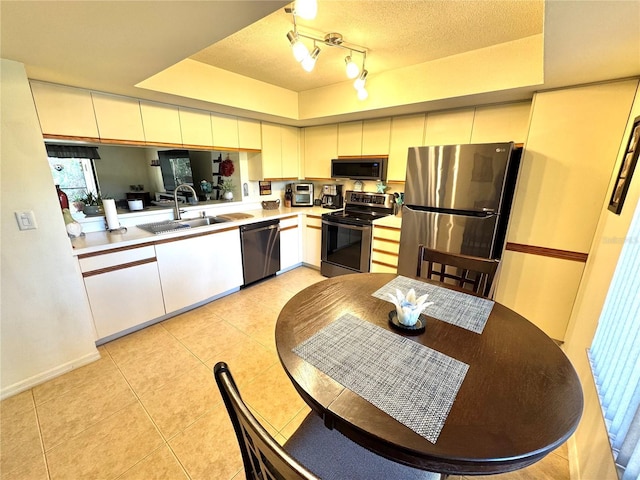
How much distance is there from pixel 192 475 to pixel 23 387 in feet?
4.91

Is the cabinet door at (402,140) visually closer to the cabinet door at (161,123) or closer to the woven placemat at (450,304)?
the woven placemat at (450,304)

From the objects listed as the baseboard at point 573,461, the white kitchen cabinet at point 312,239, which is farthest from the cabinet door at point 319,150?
the baseboard at point 573,461

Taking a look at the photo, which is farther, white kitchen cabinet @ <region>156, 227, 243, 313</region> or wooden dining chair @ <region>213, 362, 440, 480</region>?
white kitchen cabinet @ <region>156, 227, 243, 313</region>

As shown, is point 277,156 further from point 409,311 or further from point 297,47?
point 409,311

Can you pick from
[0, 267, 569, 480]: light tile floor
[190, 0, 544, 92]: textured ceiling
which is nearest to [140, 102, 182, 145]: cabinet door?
[190, 0, 544, 92]: textured ceiling

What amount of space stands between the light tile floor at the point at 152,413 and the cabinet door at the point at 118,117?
1794mm

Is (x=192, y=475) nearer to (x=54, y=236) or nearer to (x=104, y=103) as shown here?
(x=54, y=236)

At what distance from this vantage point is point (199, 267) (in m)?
2.68

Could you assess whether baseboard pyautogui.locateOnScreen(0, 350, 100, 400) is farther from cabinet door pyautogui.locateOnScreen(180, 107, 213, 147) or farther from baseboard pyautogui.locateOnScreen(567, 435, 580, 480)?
baseboard pyautogui.locateOnScreen(567, 435, 580, 480)

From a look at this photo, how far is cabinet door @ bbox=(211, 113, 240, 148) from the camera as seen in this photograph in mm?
2885

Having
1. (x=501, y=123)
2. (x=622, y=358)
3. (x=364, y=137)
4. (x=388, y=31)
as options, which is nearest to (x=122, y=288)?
(x=388, y=31)

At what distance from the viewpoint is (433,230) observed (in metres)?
2.43

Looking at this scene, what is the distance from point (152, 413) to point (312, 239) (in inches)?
99.6

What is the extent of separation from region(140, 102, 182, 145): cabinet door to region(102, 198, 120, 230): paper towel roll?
67cm
